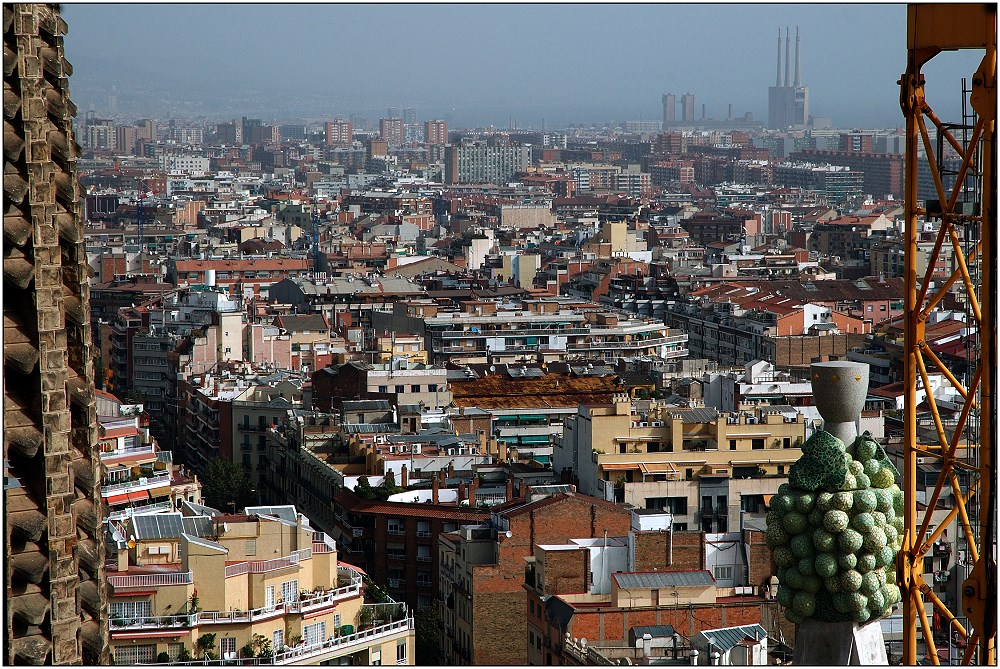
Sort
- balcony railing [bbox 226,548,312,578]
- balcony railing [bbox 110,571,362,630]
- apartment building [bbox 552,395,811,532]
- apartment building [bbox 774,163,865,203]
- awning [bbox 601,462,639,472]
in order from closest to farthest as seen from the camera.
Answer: balcony railing [bbox 110,571,362,630]
balcony railing [bbox 226,548,312,578]
apartment building [bbox 552,395,811,532]
awning [bbox 601,462,639,472]
apartment building [bbox 774,163,865,203]

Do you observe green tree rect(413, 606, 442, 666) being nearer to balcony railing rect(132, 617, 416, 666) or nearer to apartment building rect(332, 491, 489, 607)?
apartment building rect(332, 491, 489, 607)

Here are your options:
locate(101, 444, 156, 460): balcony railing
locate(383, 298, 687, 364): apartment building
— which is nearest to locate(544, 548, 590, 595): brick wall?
locate(101, 444, 156, 460): balcony railing

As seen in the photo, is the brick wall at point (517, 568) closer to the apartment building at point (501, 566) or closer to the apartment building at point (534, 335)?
the apartment building at point (501, 566)

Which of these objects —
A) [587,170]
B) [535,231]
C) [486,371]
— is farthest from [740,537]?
[587,170]

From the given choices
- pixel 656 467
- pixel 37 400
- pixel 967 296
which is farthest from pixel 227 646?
pixel 37 400

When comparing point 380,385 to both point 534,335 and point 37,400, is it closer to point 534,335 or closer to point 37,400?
point 534,335

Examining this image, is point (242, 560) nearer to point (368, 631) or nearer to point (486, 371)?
point (368, 631)
